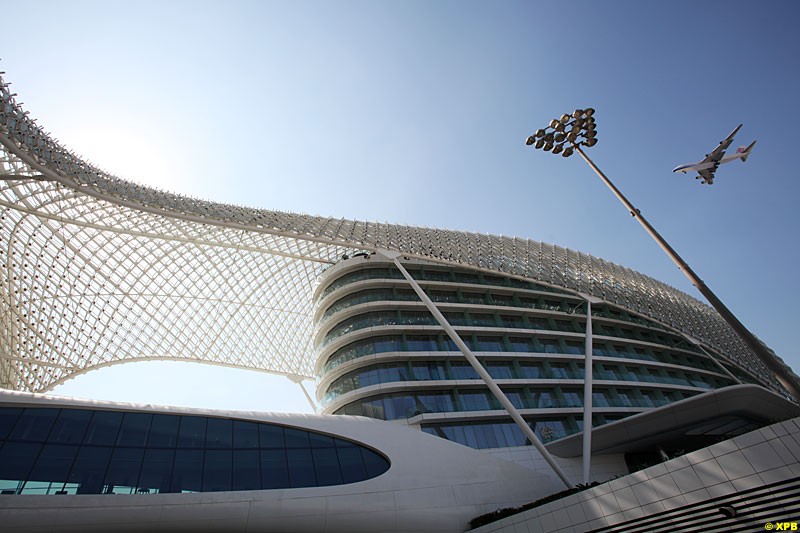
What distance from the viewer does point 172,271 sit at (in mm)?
46031

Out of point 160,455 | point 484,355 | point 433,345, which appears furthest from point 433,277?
point 160,455

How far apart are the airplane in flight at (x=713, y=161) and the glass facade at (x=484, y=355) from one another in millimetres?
21078

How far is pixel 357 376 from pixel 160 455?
15.4 meters

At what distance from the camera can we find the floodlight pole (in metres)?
10.4

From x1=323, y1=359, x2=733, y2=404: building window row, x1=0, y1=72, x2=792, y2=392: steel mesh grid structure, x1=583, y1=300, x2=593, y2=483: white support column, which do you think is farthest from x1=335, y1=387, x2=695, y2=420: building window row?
x1=0, y1=72, x2=792, y2=392: steel mesh grid structure

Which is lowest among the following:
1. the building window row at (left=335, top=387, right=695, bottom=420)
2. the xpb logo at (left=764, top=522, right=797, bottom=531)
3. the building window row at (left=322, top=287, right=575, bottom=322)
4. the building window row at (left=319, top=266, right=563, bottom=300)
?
the xpb logo at (left=764, top=522, right=797, bottom=531)

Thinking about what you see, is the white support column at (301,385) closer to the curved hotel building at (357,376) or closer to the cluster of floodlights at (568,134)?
the curved hotel building at (357,376)

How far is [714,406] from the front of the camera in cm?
2930

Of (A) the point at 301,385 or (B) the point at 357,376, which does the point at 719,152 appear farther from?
(A) the point at 301,385

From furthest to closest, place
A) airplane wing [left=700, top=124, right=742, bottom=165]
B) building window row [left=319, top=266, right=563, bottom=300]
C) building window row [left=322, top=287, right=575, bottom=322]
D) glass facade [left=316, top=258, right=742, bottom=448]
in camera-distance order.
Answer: building window row [left=319, top=266, right=563, bottom=300], building window row [left=322, top=287, right=575, bottom=322], glass facade [left=316, top=258, right=742, bottom=448], airplane wing [left=700, top=124, right=742, bottom=165]

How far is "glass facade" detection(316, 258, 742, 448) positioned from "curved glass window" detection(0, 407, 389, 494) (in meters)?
9.02

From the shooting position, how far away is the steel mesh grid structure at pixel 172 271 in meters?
32.8

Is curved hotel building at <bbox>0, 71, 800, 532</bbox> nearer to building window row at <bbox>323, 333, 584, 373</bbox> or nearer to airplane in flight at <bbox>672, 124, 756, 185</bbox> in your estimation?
building window row at <bbox>323, 333, 584, 373</bbox>

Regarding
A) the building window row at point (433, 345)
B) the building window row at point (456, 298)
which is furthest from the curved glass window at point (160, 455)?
the building window row at point (456, 298)
